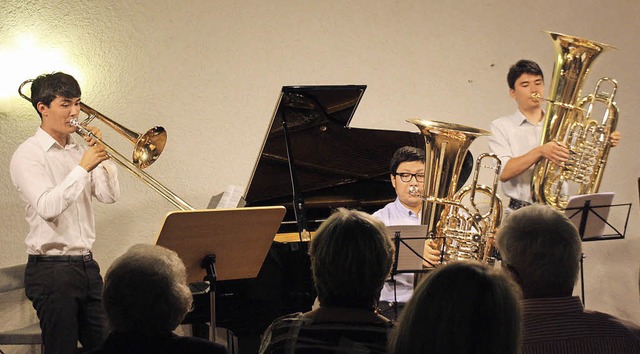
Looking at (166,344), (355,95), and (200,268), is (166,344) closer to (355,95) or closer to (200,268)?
(200,268)

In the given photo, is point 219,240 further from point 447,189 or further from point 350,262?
point 350,262

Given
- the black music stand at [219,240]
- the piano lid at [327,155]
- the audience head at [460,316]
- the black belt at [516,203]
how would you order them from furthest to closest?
the black belt at [516,203], the piano lid at [327,155], the black music stand at [219,240], the audience head at [460,316]

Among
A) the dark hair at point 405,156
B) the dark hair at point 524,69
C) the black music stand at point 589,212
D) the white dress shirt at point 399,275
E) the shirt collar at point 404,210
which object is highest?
the dark hair at point 524,69

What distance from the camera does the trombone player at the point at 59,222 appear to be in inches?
158

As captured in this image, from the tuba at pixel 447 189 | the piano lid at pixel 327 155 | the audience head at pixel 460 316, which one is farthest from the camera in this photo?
the piano lid at pixel 327 155

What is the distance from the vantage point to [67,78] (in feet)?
13.7

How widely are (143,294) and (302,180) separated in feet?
8.39

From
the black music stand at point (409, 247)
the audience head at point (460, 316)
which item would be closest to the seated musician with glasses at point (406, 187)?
the black music stand at point (409, 247)

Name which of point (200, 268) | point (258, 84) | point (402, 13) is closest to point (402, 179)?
point (200, 268)

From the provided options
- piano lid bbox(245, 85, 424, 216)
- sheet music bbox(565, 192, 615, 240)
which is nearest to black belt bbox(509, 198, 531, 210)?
sheet music bbox(565, 192, 615, 240)

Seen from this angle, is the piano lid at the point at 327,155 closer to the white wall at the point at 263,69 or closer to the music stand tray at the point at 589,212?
the music stand tray at the point at 589,212

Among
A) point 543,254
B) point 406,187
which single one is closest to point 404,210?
point 406,187

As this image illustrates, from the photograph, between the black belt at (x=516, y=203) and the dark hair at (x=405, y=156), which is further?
the black belt at (x=516, y=203)

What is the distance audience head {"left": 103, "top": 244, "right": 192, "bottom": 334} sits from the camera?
216cm
